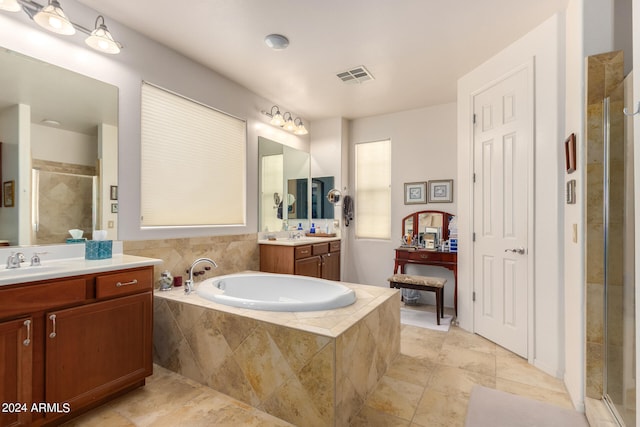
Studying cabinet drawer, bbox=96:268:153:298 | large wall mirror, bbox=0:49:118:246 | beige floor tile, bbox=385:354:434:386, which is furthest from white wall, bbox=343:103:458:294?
large wall mirror, bbox=0:49:118:246

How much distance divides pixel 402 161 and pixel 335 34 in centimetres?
226

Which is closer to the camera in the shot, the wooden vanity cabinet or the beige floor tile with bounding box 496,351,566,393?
the wooden vanity cabinet

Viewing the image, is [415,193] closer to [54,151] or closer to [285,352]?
[285,352]

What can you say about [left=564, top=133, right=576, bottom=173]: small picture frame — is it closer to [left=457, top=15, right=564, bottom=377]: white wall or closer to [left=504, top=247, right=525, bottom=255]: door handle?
[left=457, top=15, right=564, bottom=377]: white wall

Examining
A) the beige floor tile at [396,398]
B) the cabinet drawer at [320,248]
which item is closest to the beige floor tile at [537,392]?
the beige floor tile at [396,398]

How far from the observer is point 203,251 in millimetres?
3062

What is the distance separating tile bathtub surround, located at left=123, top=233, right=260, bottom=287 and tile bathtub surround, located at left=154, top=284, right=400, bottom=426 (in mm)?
421

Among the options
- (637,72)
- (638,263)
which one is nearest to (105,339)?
(638,263)

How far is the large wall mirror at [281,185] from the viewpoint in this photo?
3.87 meters

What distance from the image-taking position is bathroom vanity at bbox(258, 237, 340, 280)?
Answer: 3.51 m

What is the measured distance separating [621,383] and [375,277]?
304 cm

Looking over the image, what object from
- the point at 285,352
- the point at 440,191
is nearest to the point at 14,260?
the point at 285,352

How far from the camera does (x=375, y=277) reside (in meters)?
4.55

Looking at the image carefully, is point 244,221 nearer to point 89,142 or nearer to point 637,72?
point 89,142
